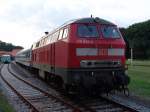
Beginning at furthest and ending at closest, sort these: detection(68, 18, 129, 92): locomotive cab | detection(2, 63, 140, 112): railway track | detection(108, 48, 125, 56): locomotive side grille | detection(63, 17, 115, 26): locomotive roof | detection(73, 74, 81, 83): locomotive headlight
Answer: detection(63, 17, 115, 26): locomotive roof
detection(108, 48, 125, 56): locomotive side grille
detection(68, 18, 129, 92): locomotive cab
detection(73, 74, 81, 83): locomotive headlight
detection(2, 63, 140, 112): railway track

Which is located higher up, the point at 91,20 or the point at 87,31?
the point at 91,20

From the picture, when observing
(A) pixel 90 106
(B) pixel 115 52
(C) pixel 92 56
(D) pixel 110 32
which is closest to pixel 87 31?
(D) pixel 110 32

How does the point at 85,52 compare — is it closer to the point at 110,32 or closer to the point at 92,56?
the point at 92,56

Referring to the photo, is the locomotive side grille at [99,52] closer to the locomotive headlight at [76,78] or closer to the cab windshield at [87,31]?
the cab windshield at [87,31]

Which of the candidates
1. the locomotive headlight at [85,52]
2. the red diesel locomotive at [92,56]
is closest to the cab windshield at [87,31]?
the red diesel locomotive at [92,56]

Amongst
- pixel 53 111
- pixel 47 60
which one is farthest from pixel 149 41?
pixel 53 111

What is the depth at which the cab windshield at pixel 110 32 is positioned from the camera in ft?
48.8

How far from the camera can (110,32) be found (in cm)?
1502

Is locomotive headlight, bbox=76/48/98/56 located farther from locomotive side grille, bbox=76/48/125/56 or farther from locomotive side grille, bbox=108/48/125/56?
locomotive side grille, bbox=108/48/125/56

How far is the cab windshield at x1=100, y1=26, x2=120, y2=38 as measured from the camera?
14.9 metres

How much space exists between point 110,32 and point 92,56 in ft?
4.60

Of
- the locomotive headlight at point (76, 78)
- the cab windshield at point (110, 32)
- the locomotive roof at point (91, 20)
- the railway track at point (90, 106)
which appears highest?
the locomotive roof at point (91, 20)

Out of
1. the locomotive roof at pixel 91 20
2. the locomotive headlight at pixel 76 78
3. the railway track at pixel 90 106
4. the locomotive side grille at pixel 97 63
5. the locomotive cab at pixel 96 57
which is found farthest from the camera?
the locomotive roof at pixel 91 20

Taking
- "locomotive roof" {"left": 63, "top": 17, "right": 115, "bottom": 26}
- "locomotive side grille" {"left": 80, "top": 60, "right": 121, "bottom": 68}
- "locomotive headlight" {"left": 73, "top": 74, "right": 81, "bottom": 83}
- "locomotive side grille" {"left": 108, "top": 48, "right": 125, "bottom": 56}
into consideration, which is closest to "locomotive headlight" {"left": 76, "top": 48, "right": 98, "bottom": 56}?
"locomotive side grille" {"left": 80, "top": 60, "right": 121, "bottom": 68}
